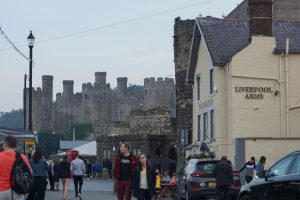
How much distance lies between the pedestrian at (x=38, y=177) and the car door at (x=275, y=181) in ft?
20.4

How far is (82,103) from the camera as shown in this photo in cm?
13125

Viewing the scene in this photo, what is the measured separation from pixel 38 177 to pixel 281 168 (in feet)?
23.4

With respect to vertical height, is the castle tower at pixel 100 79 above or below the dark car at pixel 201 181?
above

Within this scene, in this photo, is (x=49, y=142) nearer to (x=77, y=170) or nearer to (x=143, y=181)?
(x=77, y=170)

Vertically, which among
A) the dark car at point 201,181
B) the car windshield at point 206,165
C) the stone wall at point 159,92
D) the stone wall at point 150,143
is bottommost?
the dark car at point 201,181

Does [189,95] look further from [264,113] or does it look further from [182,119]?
[264,113]

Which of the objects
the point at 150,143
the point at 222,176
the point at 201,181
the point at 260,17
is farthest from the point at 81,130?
the point at 222,176

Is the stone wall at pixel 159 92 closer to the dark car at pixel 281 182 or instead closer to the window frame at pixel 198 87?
the window frame at pixel 198 87

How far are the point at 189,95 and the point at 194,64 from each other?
10.3 meters

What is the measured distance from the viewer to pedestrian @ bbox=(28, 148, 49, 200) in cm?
1900

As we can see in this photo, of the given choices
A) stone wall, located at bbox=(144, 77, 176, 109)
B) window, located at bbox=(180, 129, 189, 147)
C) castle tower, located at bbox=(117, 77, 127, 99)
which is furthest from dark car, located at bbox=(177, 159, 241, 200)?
castle tower, located at bbox=(117, 77, 127, 99)

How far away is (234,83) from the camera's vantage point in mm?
34156

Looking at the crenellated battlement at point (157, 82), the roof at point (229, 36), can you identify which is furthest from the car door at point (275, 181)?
the crenellated battlement at point (157, 82)

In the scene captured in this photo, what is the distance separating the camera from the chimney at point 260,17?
113ft
